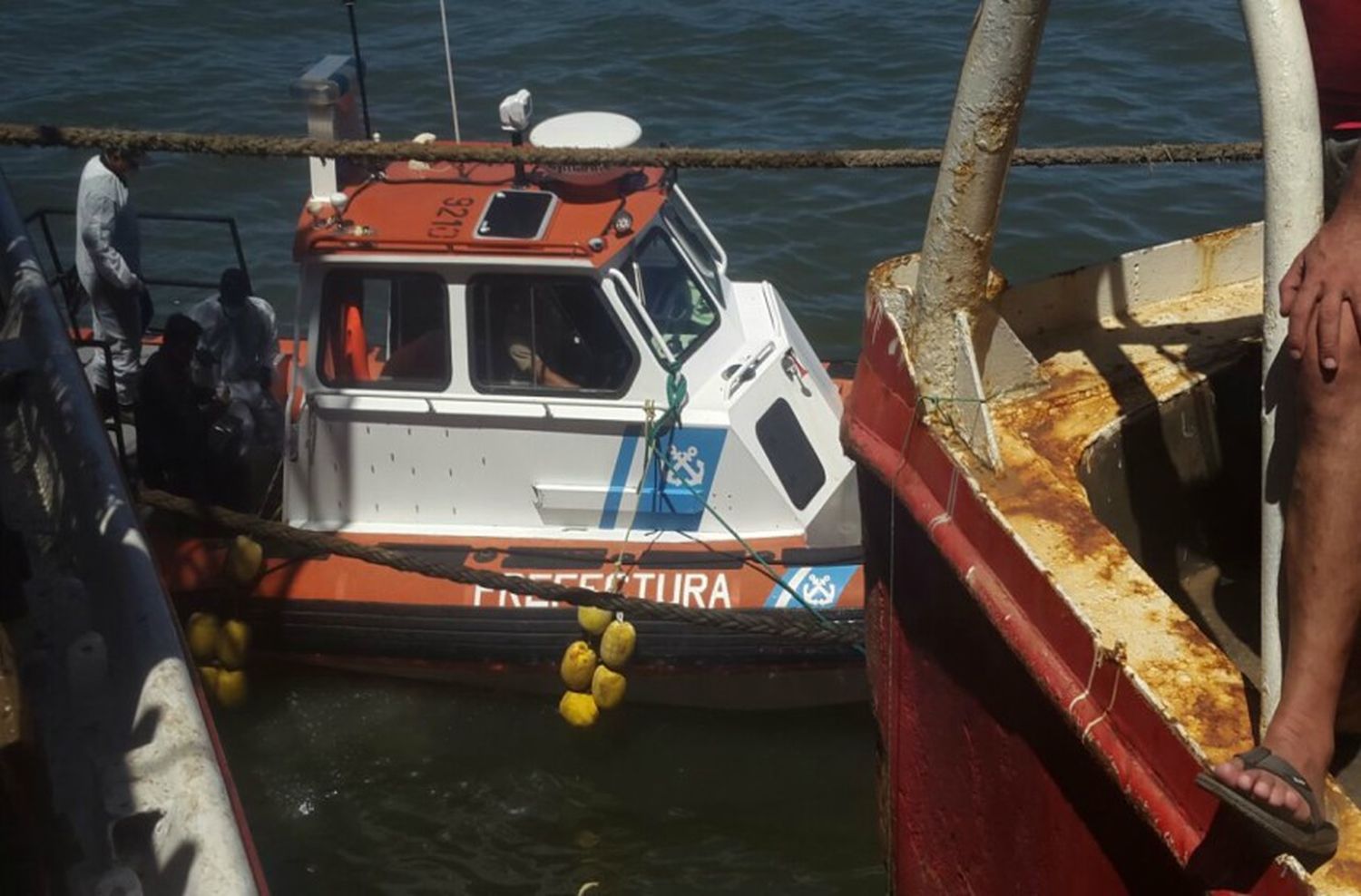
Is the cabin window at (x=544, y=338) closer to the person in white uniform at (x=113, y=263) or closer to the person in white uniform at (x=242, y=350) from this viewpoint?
the person in white uniform at (x=242, y=350)

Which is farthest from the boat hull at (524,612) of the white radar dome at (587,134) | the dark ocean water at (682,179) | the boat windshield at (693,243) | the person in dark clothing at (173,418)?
the white radar dome at (587,134)

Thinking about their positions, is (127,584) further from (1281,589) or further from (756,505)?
(756,505)

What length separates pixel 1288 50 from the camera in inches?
105

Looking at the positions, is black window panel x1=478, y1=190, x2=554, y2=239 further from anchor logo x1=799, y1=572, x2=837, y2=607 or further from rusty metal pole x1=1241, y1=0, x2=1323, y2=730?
rusty metal pole x1=1241, y1=0, x2=1323, y2=730

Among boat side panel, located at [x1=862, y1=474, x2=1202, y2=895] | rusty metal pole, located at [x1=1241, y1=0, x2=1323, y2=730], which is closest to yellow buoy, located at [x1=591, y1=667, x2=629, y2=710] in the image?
boat side panel, located at [x1=862, y1=474, x2=1202, y2=895]

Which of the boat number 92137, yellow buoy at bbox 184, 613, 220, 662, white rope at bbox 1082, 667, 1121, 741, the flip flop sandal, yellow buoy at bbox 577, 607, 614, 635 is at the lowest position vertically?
yellow buoy at bbox 184, 613, 220, 662

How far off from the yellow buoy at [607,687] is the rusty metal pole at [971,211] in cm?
373

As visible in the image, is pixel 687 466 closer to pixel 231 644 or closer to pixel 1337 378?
pixel 231 644

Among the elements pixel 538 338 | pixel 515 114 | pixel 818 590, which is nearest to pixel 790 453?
pixel 818 590

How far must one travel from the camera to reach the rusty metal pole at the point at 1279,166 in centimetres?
266

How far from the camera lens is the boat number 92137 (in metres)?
7.00

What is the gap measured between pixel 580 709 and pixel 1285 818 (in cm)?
494

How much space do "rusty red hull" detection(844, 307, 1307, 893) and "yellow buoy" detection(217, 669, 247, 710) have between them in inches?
159

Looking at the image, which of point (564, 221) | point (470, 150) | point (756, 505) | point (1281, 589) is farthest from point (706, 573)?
point (1281, 589)
